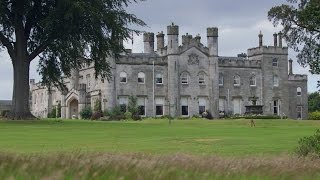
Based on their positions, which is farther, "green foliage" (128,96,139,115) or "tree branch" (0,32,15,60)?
"green foliage" (128,96,139,115)

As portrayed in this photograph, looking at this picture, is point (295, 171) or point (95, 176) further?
point (295, 171)

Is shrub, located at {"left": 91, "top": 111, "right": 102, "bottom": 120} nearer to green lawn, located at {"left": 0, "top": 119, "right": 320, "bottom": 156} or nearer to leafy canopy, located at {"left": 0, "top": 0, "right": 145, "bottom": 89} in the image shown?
leafy canopy, located at {"left": 0, "top": 0, "right": 145, "bottom": 89}

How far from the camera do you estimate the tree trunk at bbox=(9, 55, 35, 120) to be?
157 feet

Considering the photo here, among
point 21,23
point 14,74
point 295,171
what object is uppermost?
point 21,23

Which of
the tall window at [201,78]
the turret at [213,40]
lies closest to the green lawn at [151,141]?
the tall window at [201,78]

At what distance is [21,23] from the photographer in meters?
47.9

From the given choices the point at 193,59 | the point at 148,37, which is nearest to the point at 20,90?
the point at 193,59

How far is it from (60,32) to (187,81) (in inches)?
1801

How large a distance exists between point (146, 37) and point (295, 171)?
3451 inches

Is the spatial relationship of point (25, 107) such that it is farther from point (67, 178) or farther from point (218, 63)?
point (218, 63)

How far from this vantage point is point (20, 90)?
47844mm

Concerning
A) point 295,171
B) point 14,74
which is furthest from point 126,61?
point 295,171

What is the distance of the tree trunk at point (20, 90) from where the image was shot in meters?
47.7

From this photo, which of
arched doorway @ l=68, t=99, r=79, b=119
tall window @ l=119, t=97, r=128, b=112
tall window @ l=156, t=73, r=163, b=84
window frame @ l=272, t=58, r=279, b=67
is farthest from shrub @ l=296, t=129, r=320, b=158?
window frame @ l=272, t=58, r=279, b=67
